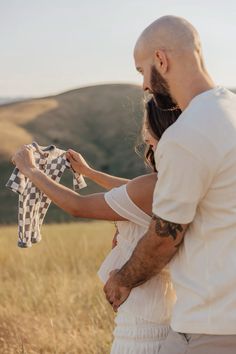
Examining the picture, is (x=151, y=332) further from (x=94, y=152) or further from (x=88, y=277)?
(x=94, y=152)

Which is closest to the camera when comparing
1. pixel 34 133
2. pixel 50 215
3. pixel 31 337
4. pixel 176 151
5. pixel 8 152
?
pixel 176 151

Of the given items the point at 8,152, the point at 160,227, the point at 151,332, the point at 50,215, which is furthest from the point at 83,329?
the point at 8,152

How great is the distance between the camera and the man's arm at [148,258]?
112 inches

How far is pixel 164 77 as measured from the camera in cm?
289

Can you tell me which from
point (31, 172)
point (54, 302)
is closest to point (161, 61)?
point (31, 172)

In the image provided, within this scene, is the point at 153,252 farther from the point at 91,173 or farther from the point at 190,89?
the point at 91,173

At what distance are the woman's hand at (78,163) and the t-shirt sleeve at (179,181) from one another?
3.55ft

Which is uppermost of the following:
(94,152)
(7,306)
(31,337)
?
(31,337)

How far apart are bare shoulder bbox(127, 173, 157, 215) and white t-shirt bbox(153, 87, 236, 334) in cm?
25

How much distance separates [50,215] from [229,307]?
176 feet

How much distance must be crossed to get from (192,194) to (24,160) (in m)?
0.94

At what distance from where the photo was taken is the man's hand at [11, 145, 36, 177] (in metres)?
3.40

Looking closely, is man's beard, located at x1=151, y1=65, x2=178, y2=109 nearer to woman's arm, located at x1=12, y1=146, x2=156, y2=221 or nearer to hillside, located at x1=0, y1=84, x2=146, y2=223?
woman's arm, located at x1=12, y1=146, x2=156, y2=221

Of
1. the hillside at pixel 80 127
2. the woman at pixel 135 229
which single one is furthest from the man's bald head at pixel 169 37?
the hillside at pixel 80 127
